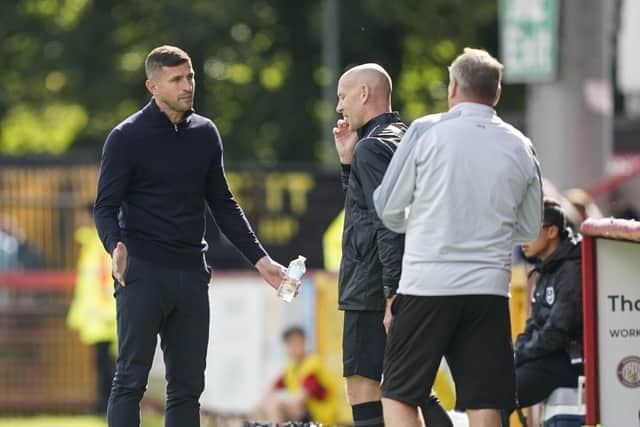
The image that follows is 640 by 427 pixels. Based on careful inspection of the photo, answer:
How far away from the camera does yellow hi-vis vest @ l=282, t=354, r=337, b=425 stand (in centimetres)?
1438

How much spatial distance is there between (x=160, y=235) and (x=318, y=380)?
7100 mm

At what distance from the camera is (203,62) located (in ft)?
105

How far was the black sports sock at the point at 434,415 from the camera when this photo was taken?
7.41 metres

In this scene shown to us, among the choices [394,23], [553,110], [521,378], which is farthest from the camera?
[394,23]

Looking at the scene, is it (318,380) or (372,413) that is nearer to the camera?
(372,413)

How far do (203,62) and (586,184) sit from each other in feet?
45.3

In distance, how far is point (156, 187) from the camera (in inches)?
302

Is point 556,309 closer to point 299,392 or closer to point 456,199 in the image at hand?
point 456,199

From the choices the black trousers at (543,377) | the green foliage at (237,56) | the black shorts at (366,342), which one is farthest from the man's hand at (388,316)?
the green foliage at (237,56)

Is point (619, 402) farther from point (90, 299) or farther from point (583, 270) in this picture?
point (90, 299)

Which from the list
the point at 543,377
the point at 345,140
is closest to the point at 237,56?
the point at 543,377

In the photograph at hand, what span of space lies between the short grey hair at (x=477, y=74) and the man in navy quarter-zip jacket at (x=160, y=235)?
1317 mm

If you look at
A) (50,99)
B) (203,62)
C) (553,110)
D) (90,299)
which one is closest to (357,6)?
(203,62)

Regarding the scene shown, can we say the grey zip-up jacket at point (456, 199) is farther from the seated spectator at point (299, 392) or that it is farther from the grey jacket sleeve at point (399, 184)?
the seated spectator at point (299, 392)
